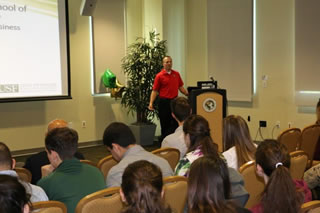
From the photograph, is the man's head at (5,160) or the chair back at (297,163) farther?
the chair back at (297,163)

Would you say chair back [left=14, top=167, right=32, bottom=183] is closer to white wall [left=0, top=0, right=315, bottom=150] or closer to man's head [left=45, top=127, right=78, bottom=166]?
man's head [left=45, top=127, right=78, bottom=166]

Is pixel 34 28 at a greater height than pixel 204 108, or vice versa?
pixel 34 28

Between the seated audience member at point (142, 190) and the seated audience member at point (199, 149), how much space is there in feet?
2.45

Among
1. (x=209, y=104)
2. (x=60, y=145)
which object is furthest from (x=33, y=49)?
(x=60, y=145)

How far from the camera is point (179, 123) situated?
446 centimetres

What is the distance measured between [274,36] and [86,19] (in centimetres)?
346

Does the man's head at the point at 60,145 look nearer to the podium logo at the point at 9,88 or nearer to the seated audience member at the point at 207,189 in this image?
the seated audience member at the point at 207,189

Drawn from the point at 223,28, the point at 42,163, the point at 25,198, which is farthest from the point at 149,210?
the point at 223,28

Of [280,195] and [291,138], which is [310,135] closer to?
[291,138]

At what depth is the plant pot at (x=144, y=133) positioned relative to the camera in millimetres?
7965

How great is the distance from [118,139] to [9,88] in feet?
14.0

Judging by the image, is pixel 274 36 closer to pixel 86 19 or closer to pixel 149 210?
pixel 86 19

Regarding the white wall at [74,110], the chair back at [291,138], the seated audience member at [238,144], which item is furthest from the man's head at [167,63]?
the seated audience member at [238,144]

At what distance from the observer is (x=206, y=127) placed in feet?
9.84
